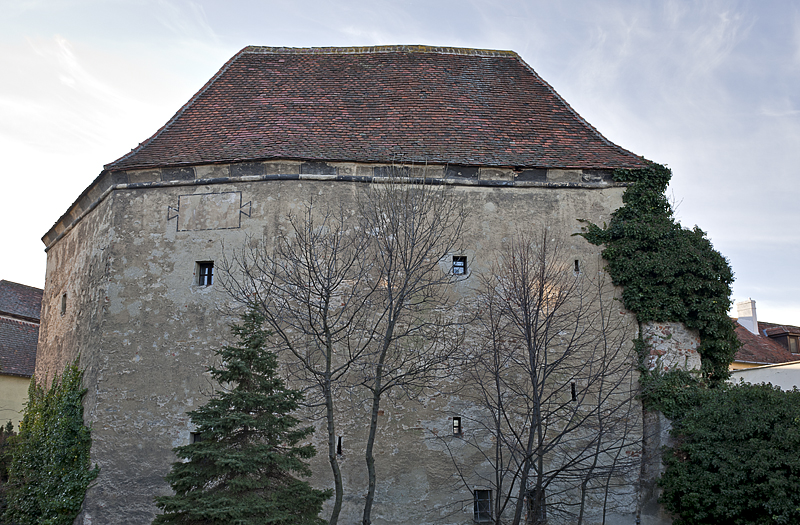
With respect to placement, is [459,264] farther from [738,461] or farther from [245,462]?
[245,462]

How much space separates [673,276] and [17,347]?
21665 mm

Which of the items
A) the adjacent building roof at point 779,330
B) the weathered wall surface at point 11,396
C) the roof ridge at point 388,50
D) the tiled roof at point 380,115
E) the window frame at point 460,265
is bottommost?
the weathered wall surface at point 11,396

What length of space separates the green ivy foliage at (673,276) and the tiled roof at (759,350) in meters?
10.3

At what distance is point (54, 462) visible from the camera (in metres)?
12.7

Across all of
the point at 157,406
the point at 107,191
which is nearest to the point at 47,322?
the point at 107,191

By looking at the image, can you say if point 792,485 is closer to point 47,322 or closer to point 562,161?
point 562,161

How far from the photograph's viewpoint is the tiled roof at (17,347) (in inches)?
897

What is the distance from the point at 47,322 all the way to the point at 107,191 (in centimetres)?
440

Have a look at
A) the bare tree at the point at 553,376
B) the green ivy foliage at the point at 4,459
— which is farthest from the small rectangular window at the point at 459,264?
the green ivy foliage at the point at 4,459

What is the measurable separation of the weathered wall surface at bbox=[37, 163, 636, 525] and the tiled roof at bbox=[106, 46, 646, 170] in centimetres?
53

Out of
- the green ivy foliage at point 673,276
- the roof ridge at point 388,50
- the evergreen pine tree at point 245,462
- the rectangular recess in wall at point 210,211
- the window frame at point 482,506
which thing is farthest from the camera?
the roof ridge at point 388,50

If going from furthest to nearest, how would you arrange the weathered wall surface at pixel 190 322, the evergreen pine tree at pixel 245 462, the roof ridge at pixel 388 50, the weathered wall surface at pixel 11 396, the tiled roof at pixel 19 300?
the tiled roof at pixel 19 300 < the weathered wall surface at pixel 11 396 < the roof ridge at pixel 388 50 < the weathered wall surface at pixel 190 322 < the evergreen pine tree at pixel 245 462

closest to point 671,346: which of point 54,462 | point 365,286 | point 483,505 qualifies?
point 483,505

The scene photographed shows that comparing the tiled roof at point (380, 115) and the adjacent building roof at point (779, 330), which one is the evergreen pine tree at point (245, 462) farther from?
the adjacent building roof at point (779, 330)
